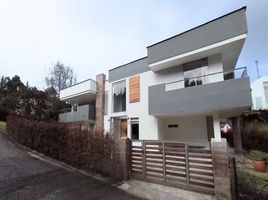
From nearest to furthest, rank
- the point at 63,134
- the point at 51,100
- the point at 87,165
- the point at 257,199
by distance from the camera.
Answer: the point at 257,199, the point at 87,165, the point at 63,134, the point at 51,100

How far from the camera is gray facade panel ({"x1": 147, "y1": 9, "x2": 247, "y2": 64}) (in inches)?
379

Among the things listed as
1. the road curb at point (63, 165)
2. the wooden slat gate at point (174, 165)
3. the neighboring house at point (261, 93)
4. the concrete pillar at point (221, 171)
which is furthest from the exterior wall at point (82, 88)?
the neighboring house at point (261, 93)

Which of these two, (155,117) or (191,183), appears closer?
(191,183)

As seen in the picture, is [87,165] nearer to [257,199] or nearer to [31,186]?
[31,186]

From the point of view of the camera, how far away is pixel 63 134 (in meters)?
8.81

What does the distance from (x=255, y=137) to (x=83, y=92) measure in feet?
53.3

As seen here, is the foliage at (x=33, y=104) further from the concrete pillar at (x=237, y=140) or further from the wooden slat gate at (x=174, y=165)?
the concrete pillar at (x=237, y=140)

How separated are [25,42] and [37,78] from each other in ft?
74.5

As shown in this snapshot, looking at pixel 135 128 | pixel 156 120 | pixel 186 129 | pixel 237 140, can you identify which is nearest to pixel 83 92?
pixel 135 128

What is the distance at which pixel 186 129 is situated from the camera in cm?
1338

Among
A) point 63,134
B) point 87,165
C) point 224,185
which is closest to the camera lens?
point 224,185

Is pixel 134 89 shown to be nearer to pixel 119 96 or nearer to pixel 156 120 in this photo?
pixel 119 96

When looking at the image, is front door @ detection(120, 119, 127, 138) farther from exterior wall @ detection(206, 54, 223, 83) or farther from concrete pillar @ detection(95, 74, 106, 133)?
exterior wall @ detection(206, 54, 223, 83)

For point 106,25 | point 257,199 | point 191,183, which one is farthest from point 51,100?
point 257,199
